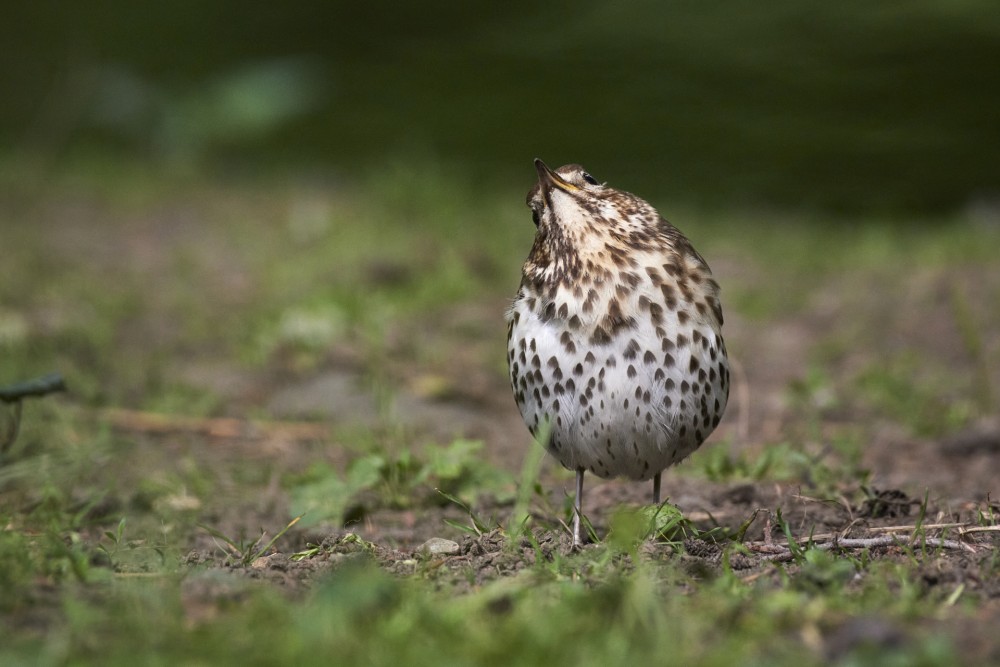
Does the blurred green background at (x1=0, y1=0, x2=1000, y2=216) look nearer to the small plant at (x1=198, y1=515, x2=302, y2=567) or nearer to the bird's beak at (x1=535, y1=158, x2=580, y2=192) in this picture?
the bird's beak at (x1=535, y1=158, x2=580, y2=192)

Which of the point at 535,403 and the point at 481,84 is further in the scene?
the point at 481,84

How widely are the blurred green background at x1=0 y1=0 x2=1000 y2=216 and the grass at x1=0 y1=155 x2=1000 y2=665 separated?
78cm

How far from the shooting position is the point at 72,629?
8.05 feet

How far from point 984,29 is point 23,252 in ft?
22.0

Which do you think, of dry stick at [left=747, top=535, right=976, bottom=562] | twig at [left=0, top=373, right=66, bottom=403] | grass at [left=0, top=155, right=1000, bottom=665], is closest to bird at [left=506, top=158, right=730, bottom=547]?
grass at [left=0, top=155, right=1000, bottom=665]

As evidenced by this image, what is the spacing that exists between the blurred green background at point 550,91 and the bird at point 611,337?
6.15 m

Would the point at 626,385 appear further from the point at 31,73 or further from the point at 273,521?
the point at 31,73

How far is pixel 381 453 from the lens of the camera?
14.5 ft

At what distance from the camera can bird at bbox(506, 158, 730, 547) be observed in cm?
342

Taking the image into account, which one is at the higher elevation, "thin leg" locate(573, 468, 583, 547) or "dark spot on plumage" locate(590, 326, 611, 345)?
"dark spot on plumage" locate(590, 326, 611, 345)

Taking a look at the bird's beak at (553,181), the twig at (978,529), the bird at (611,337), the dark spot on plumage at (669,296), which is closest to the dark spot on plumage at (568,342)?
the bird at (611,337)

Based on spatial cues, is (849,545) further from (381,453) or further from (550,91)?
Answer: (550,91)

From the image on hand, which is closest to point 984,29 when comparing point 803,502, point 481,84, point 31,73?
point 481,84

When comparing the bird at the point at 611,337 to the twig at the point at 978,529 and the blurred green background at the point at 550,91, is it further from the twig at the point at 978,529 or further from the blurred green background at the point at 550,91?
the blurred green background at the point at 550,91
